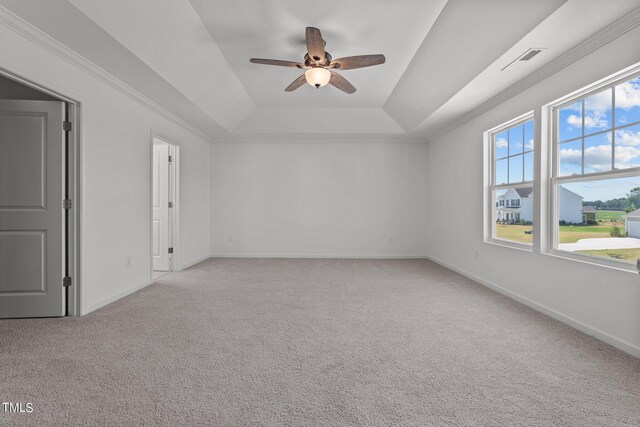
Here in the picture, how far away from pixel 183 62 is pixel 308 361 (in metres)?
3.19

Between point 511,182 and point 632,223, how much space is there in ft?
4.90

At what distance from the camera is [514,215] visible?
3818mm

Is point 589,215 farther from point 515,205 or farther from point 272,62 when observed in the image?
point 272,62

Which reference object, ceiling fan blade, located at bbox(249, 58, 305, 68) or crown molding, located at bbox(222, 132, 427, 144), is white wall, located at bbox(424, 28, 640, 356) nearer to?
crown molding, located at bbox(222, 132, 427, 144)

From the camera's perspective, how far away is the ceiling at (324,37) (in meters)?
2.33

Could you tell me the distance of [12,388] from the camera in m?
1.80

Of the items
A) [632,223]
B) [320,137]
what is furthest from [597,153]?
[320,137]

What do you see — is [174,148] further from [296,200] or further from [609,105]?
[609,105]

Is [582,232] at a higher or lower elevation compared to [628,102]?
lower

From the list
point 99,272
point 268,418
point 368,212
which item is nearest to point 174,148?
point 99,272

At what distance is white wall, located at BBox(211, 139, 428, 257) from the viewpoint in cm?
639

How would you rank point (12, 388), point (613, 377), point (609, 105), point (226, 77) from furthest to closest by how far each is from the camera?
point (226, 77)
point (609, 105)
point (613, 377)
point (12, 388)

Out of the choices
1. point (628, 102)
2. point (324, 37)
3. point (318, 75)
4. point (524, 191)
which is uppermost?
point (324, 37)

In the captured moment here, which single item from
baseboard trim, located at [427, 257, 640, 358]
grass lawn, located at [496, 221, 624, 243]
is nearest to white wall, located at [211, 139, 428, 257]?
baseboard trim, located at [427, 257, 640, 358]
